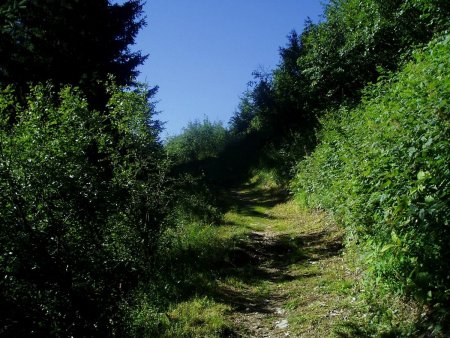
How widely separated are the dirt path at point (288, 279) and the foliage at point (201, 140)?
27.8 meters

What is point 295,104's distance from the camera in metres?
23.9

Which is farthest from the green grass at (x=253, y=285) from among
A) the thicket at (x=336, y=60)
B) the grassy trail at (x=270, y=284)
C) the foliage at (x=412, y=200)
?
the thicket at (x=336, y=60)

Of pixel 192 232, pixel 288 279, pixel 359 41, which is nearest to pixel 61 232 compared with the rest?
pixel 288 279

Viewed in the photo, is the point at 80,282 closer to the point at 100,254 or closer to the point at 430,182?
the point at 100,254

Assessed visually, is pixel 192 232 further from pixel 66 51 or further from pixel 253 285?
pixel 66 51

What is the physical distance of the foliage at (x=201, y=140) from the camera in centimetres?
4078

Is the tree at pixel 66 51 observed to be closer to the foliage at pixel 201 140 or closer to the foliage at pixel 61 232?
the foliage at pixel 61 232

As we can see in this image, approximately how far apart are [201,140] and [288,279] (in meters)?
35.9

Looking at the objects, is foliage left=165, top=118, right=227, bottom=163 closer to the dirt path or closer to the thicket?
the thicket

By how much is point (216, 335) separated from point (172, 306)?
4.55ft

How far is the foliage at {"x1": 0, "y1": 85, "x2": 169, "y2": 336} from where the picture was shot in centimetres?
479

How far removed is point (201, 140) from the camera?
43.1 meters

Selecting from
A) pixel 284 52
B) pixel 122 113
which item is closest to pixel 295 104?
pixel 284 52

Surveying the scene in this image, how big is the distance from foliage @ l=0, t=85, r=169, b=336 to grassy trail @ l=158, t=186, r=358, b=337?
1315 millimetres
